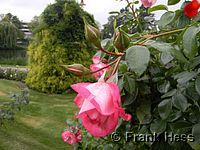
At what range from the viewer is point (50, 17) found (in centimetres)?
794

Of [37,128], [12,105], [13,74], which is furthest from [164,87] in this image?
[13,74]

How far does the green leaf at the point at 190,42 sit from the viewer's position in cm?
48

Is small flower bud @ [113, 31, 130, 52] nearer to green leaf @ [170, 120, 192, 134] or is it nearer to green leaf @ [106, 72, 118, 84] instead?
green leaf @ [106, 72, 118, 84]

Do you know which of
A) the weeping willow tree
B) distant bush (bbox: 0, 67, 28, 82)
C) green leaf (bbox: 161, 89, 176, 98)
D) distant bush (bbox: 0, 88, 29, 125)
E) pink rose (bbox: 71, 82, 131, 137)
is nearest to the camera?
pink rose (bbox: 71, 82, 131, 137)

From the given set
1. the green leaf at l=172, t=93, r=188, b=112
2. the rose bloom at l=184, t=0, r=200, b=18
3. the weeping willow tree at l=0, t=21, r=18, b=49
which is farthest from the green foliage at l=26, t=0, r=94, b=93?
the weeping willow tree at l=0, t=21, r=18, b=49

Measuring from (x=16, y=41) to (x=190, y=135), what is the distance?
20.8m

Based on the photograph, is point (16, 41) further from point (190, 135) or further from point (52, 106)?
point (190, 135)

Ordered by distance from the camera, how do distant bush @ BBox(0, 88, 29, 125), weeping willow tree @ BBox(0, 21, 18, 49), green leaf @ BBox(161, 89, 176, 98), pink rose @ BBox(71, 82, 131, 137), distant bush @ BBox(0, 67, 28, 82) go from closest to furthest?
pink rose @ BBox(71, 82, 131, 137) < green leaf @ BBox(161, 89, 176, 98) < distant bush @ BBox(0, 88, 29, 125) < distant bush @ BBox(0, 67, 28, 82) < weeping willow tree @ BBox(0, 21, 18, 49)

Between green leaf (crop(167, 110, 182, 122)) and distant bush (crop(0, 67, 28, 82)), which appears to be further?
distant bush (crop(0, 67, 28, 82))

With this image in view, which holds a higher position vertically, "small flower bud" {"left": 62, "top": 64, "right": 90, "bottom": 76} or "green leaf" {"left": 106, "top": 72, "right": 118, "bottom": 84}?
"small flower bud" {"left": 62, "top": 64, "right": 90, "bottom": 76}

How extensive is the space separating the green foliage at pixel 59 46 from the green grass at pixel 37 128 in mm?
Result: 1434

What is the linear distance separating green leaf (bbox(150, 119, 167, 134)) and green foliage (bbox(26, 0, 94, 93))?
6.88 meters

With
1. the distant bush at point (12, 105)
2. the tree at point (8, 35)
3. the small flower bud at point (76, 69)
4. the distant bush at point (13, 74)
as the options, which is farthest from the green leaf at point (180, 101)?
the tree at point (8, 35)

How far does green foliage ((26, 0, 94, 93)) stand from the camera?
7723mm
